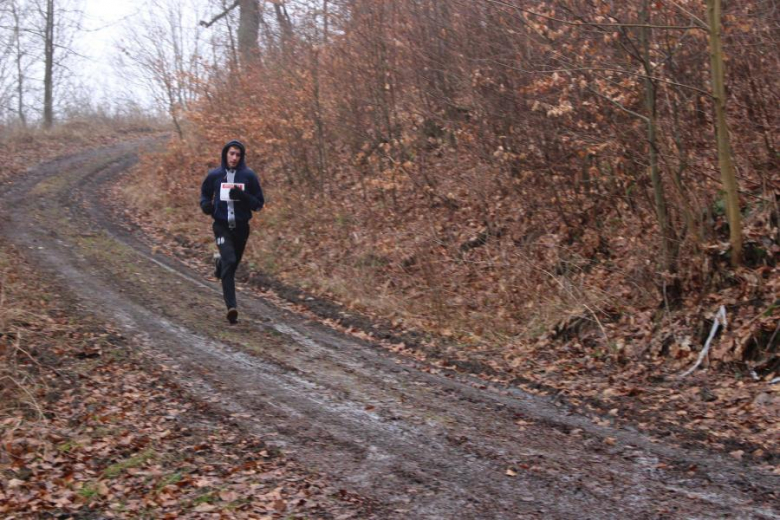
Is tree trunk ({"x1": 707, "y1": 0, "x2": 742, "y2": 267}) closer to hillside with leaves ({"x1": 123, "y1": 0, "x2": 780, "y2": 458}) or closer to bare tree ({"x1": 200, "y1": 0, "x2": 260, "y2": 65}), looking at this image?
hillside with leaves ({"x1": 123, "y1": 0, "x2": 780, "y2": 458})

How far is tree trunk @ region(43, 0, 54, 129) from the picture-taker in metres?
32.2

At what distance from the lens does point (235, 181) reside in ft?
33.8

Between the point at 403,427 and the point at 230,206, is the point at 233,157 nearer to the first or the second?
the point at 230,206

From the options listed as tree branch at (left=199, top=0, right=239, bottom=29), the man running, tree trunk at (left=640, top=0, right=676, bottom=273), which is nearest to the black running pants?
the man running

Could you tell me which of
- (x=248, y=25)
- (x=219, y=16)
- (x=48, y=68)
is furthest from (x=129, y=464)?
(x=48, y=68)

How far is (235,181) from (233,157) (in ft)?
1.09

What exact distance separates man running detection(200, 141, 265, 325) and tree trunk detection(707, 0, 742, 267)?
597cm

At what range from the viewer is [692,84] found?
10781 millimetres

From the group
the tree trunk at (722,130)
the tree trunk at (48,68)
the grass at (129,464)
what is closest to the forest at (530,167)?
the tree trunk at (722,130)

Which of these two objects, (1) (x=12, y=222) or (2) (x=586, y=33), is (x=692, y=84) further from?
(1) (x=12, y=222)

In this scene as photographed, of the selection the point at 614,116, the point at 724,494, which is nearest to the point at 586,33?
the point at 614,116

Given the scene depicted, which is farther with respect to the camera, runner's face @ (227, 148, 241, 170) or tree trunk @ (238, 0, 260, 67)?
tree trunk @ (238, 0, 260, 67)

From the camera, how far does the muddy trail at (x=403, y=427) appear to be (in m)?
5.25

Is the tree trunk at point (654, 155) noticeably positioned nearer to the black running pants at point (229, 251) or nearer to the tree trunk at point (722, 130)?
the tree trunk at point (722, 130)
